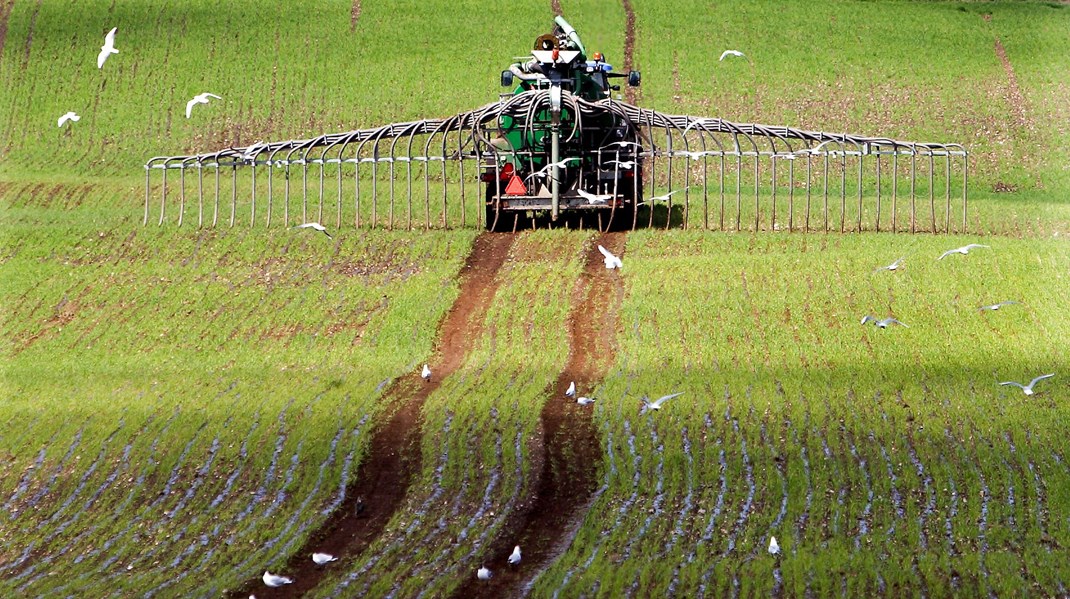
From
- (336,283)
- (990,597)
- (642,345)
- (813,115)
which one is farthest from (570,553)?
(813,115)

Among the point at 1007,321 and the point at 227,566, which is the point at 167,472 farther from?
the point at 1007,321

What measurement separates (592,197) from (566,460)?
1580cm

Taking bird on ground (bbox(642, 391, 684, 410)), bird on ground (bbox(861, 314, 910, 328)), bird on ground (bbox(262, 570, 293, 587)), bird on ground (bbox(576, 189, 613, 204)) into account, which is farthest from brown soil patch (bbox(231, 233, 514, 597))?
bird on ground (bbox(861, 314, 910, 328))

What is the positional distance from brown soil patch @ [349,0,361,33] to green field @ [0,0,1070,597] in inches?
570

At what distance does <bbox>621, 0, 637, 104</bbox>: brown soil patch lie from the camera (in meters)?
63.1

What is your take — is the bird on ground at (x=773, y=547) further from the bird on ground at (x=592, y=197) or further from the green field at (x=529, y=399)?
the bird on ground at (x=592, y=197)

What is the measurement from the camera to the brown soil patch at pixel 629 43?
2484 inches

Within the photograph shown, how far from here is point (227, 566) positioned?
2042 centimetres

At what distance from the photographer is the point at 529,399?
91.2 feet

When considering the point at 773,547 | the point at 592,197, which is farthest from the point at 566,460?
the point at 592,197

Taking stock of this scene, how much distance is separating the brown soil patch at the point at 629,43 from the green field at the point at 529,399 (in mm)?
14462

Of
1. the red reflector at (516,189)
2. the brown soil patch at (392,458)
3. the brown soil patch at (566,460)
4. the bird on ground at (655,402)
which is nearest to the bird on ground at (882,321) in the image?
the bird on ground at (655,402)

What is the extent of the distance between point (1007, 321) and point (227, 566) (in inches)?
729

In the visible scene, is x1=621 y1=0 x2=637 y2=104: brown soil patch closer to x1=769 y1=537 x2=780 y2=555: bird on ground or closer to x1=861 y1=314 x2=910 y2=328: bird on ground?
x1=861 y1=314 x2=910 y2=328: bird on ground
